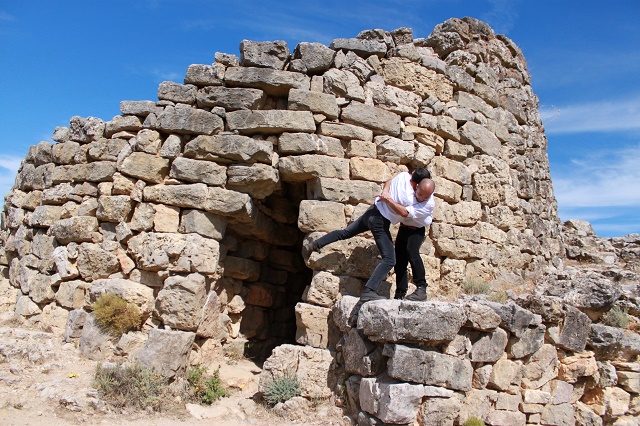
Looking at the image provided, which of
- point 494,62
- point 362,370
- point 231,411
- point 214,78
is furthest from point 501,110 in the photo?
point 231,411

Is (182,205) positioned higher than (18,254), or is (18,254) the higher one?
(182,205)

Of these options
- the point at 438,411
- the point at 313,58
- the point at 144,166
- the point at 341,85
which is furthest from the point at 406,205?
the point at 144,166

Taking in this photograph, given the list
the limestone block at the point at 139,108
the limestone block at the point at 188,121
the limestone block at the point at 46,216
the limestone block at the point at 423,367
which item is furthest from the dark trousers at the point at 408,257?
the limestone block at the point at 46,216

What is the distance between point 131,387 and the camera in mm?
5508

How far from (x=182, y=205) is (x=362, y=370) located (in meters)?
3.01

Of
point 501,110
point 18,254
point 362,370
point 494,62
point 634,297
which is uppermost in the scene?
point 494,62

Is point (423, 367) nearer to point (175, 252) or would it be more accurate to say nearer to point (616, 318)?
point (616, 318)

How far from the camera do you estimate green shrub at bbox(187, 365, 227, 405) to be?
19.1 ft

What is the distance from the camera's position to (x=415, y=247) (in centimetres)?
600

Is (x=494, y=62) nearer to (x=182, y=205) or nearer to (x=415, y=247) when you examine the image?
(x=415, y=247)

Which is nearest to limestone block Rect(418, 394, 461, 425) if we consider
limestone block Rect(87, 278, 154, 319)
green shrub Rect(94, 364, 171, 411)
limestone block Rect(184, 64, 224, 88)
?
green shrub Rect(94, 364, 171, 411)

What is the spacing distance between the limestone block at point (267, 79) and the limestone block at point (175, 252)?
6.83 ft

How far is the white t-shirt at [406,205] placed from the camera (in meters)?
5.83

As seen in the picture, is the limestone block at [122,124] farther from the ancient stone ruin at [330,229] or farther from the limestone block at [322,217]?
the limestone block at [322,217]
